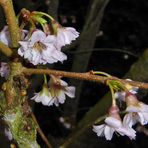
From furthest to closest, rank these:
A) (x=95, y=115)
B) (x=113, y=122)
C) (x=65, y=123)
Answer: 1. (x=65, y=123)
2. (x=95, y=115)
3. (x=113, y=122)

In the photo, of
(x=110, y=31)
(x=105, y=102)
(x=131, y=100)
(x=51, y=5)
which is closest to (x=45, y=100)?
(x=131, y=100)

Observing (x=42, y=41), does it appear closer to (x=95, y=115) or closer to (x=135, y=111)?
(x=135, y=111)

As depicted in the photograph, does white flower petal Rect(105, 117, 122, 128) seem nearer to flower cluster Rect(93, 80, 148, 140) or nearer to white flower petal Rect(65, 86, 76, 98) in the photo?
flower cluster Rect(93, 80, 148, 140)

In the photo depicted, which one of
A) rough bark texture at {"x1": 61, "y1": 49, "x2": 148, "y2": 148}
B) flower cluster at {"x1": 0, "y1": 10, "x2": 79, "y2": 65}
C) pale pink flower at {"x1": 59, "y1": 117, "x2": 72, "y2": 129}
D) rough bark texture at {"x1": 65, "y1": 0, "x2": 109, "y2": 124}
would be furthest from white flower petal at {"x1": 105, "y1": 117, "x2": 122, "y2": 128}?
pale pink flower at {"x1": 59, "y1": 117, "x2": 72, "y2": 129}

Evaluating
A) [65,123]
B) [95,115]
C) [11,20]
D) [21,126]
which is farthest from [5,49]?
[65,123]

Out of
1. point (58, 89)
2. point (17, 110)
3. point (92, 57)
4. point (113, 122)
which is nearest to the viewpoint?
point (113, 122)
